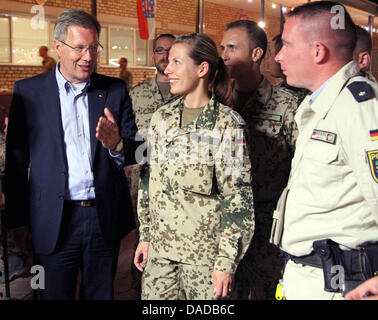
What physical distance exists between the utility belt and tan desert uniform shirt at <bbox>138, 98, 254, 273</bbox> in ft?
1.84

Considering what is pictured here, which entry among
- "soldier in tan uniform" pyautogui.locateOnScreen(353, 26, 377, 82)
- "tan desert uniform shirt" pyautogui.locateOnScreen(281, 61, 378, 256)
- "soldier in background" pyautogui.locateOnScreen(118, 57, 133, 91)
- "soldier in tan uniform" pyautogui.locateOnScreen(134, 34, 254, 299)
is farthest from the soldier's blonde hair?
"soldier in background" pyautogui.locateOnScreen(118, 57, 133, 91)

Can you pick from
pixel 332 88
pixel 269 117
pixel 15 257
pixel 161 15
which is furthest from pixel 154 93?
pixel 161 15

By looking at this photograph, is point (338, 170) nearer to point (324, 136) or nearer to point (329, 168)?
point (329, 168)

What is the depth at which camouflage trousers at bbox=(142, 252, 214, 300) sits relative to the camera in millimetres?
2162

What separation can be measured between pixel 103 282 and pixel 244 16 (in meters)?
7.35

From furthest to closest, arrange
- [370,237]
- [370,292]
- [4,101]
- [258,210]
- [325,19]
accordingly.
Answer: [4,101], [258,210], [325,19], [370,237], [370,292]

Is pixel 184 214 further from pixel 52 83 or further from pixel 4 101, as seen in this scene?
pixel 4 101

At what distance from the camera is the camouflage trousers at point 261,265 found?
267 cm

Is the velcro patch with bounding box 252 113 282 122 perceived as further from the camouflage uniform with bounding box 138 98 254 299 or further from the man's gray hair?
the man's gray hair

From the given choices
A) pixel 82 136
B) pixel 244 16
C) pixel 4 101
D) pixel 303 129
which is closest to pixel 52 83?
pixel 82 136

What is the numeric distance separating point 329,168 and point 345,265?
1.14ft

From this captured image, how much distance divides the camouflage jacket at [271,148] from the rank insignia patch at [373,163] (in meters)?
1.27

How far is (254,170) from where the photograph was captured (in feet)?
8.86

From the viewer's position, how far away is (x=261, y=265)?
2.74 m
